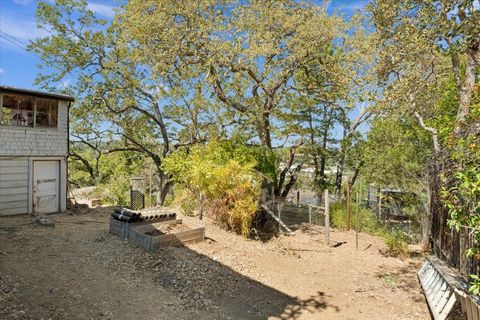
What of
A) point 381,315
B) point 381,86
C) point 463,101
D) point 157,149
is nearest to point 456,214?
point 381,315

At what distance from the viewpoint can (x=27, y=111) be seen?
1076 cm

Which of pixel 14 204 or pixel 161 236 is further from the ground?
pixel 14 204

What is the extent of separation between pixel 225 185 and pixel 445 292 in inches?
233

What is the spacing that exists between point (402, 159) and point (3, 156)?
1454cm

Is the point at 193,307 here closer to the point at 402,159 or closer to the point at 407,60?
the point at 407,60

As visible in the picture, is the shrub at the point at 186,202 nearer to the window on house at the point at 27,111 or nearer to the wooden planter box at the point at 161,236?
the wooden planter box at the point at 161,236

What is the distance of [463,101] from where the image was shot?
8.30m

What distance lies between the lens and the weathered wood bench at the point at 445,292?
4.62m

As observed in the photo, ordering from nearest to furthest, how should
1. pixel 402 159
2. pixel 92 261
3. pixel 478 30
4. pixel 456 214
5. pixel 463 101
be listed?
pixel 456 214, pixel 478 30, pixel 92 261, pixel 463 101, pixel 402 159

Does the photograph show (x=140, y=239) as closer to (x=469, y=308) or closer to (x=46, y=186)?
(x=46, y=186)

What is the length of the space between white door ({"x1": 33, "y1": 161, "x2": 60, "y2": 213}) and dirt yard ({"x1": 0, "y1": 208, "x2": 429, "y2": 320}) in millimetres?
1293

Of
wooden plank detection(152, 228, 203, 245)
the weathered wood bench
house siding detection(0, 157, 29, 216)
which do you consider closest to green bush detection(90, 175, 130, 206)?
house siding detection(0, 157, 29, 216)

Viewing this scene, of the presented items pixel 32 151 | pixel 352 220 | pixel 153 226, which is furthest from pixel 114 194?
pixel 352 220

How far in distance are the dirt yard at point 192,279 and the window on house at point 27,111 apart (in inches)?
127
